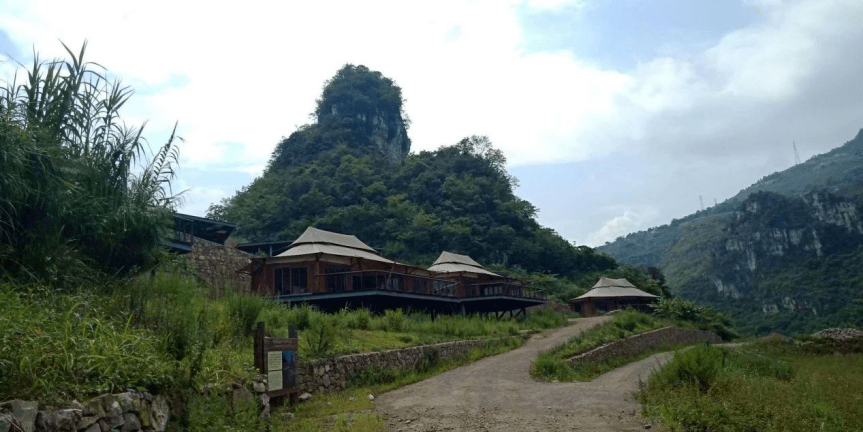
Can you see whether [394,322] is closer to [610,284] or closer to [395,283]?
[395,283]

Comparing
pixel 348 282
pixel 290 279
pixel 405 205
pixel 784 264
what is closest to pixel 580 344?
pixel 348 282

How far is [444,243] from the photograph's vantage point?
2233 inches

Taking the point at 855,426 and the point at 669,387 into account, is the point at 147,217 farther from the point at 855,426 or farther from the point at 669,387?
the point at 855,426

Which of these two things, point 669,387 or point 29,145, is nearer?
point 29,145

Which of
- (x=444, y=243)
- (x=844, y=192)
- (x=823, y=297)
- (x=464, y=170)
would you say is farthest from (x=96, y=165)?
(x=844, y=192)

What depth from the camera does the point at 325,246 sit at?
96.9ft

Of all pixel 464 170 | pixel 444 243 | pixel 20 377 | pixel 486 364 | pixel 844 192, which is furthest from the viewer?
pixel 844 192

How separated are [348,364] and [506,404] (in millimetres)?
4059

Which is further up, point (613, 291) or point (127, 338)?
point (613, 291)

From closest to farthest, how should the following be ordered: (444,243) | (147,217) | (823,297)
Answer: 1. (147,217)
2. (444,243)
3. (823,297)

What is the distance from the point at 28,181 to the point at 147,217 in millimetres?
2479

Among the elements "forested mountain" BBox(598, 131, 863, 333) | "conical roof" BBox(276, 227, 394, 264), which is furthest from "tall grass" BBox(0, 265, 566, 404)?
"forested mountain" BBox(598, 131, 863, 333)

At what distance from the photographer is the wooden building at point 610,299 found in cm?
4428

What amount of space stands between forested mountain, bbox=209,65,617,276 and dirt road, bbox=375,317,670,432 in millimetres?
36220
